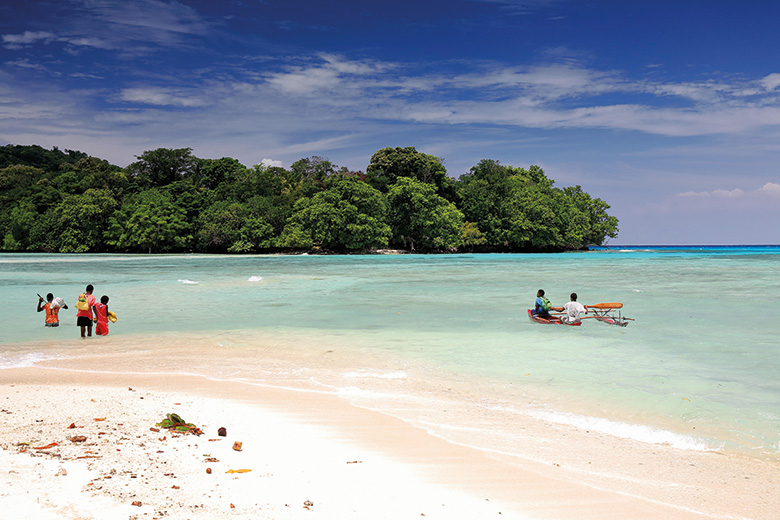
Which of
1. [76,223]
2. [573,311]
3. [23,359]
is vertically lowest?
[23,359]

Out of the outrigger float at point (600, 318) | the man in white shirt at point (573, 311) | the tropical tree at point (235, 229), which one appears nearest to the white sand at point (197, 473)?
the man in white shirt at point (573, 311)

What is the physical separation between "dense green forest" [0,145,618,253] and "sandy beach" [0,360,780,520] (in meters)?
68.0

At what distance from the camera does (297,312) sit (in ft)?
56.1

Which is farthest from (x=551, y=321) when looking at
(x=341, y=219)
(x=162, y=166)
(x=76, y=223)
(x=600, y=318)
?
(x=162, y=166)

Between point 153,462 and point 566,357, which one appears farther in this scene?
point 566,357

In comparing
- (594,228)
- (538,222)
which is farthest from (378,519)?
(594,228)

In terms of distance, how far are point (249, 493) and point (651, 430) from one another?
4.50 m

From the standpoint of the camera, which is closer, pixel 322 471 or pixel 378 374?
pixel 322 471

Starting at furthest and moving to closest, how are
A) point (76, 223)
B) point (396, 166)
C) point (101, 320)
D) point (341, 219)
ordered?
point (396, 166) → point (76, 223) → point (341, 219) → point (101, 320)

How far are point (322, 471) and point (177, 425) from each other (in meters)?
1.73

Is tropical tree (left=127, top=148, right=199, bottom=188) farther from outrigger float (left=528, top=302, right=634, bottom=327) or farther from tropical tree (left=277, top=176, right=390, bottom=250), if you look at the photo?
outrigger float (left=528, top=302, right=634, bottom=327)

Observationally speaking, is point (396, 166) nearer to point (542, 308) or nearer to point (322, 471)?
point (542, 308)

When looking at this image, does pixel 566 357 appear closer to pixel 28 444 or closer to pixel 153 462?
pixel 153 462

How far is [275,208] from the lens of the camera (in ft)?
257
